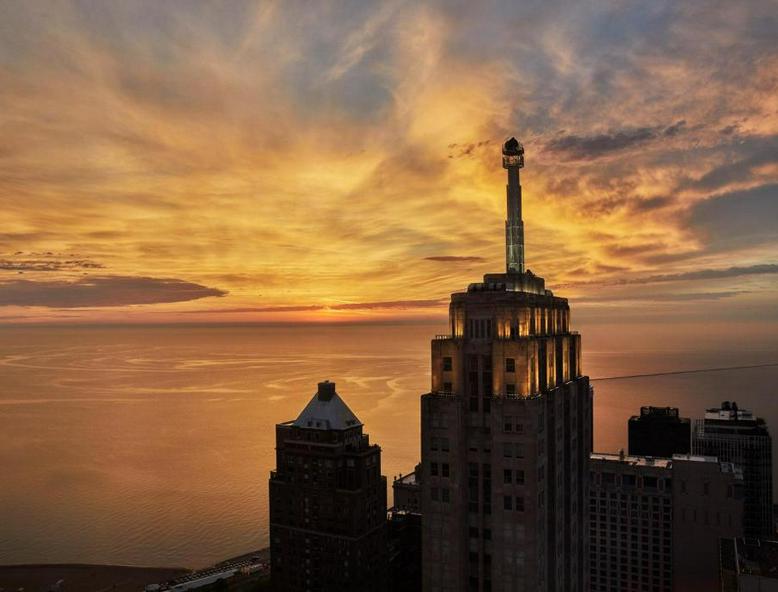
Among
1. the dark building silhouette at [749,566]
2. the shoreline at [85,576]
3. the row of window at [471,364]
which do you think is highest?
the row of window at [471,364]

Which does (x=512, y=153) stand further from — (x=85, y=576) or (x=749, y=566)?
(x=85, y=576)

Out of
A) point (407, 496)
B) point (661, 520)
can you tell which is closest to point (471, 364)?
point (407, 496)

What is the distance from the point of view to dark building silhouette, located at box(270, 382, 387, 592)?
110188 millimetres

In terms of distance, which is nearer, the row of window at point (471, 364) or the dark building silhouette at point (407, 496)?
the row of window at point (471, 364)

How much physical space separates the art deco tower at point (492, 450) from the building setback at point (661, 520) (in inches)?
3598

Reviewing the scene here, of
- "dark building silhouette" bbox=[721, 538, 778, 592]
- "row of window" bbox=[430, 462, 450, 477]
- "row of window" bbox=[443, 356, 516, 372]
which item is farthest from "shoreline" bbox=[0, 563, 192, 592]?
"dark building silhouette" bbox=[721, 538, 778, 592]

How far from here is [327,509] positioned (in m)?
112

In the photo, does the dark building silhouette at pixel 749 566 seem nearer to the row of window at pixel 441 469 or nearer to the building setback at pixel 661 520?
the building setback at pixel 661 520

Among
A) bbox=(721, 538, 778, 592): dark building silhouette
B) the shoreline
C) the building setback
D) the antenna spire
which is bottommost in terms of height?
the shoreline

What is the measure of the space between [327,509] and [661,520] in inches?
3633

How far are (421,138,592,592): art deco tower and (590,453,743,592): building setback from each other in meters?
91.4

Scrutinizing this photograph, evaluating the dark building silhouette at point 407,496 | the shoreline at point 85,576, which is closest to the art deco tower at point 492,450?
the dark building silhouette at point 407,496

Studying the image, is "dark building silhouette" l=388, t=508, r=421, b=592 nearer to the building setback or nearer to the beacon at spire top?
the building setback

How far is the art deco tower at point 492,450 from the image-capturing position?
6003 centimetres
